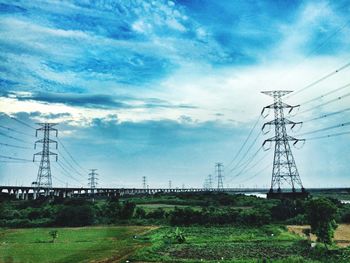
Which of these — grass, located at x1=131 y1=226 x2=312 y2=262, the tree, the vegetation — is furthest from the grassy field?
the tree

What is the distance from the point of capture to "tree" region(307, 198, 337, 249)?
38.8 metres

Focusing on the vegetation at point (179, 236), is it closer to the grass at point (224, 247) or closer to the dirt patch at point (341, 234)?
the grass at point (224, 247)

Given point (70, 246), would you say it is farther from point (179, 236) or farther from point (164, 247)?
point (179, 236)

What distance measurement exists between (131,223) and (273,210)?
89.2 ft

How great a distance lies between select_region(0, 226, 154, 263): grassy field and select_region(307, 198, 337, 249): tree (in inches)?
752

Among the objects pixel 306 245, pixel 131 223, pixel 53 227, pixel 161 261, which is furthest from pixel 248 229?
pixel 53 227

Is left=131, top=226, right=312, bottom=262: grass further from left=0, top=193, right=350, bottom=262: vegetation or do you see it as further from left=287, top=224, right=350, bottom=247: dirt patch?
left=287, top=224, right=350, bottom=247: dirt patch

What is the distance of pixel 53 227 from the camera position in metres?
73.0

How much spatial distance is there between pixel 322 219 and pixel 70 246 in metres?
28.4

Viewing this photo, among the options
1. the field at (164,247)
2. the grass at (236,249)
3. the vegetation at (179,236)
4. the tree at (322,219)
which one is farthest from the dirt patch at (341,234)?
the tree at (322,219)

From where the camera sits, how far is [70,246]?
153ft

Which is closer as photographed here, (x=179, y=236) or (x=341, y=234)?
(x=179, y=236)

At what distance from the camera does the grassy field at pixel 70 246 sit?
38.3 m

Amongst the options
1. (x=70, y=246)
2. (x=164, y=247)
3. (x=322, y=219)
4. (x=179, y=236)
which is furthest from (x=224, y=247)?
(x=70, y=246)
